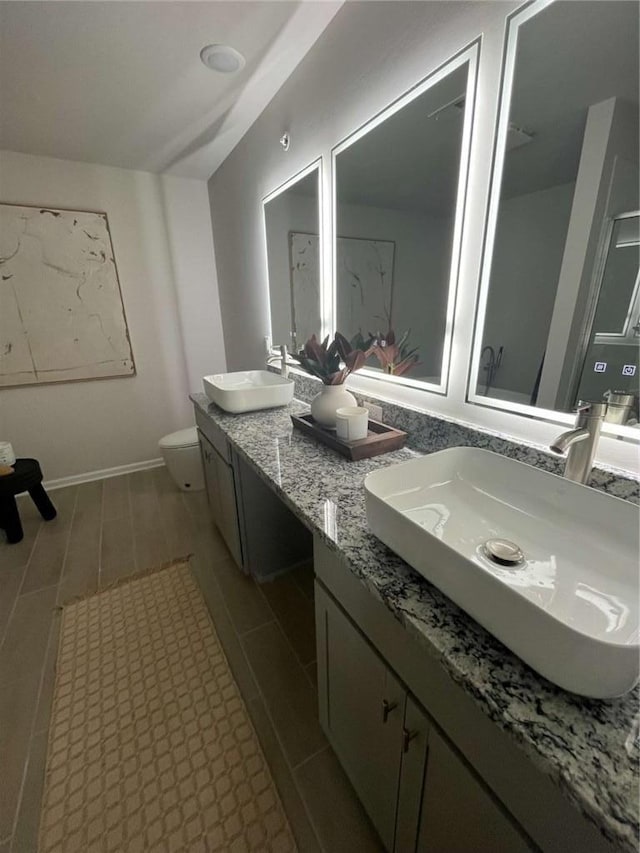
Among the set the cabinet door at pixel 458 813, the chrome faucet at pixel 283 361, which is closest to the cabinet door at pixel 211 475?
the chrome faucet at pixel 283 361

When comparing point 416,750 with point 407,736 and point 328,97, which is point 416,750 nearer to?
point 407,736

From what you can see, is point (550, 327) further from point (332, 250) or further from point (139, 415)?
point (139, 415)

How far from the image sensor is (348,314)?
5.10 ft

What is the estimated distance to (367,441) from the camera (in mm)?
1126

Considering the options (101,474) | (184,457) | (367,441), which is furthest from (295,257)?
(101,474)

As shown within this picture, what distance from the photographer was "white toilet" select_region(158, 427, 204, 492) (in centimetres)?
238

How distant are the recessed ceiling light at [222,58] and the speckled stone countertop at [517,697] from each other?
69.9 inches

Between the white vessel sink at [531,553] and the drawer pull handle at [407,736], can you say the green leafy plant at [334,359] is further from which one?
the drawer pull handle at [407,736]

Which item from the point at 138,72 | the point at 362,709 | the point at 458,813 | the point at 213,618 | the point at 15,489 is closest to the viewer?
the point at 458,813

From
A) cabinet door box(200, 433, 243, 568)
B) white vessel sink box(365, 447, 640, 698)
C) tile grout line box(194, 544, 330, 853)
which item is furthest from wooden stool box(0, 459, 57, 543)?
white vessel sink box(365, 447, 640, 698)

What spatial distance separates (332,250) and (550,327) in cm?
101

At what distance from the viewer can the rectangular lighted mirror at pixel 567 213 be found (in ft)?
2.32

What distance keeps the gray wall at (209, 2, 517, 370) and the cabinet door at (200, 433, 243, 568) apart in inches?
35.4

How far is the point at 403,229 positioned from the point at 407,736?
1.47m
